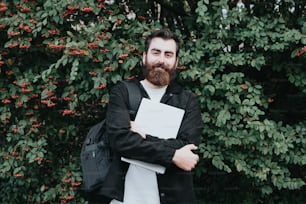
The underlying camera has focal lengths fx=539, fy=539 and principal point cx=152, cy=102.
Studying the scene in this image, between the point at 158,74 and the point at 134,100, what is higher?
the point at 158,74

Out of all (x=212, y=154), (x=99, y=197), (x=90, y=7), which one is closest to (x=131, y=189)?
(x=99, y=197)

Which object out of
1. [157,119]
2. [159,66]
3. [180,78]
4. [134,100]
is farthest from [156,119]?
[180,78]

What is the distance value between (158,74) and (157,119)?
0.21 metres

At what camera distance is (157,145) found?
2.34 meters

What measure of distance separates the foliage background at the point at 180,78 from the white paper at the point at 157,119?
2.18 feet

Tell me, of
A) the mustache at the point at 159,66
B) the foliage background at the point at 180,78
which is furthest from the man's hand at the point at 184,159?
the foliage background at the point at 180,78

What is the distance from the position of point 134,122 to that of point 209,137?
996 mm

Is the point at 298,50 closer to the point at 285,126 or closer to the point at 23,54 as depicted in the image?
the point at 285,126

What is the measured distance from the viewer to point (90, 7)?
3.09 metres

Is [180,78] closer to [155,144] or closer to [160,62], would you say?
[160,62]

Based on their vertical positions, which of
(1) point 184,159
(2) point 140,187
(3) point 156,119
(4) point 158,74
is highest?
(4) point 158,74

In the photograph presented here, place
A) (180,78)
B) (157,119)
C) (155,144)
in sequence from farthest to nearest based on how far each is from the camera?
(180,78), (157,119), (155,144)

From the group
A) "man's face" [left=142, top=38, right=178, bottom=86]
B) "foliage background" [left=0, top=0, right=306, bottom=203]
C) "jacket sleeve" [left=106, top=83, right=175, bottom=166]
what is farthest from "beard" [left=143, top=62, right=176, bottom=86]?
"foliage background" [left=0, top=0, right=306, bottom=203]

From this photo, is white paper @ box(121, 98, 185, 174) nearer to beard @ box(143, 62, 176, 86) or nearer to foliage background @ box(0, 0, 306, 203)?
beard @ box(143, 62, 176, 86)
